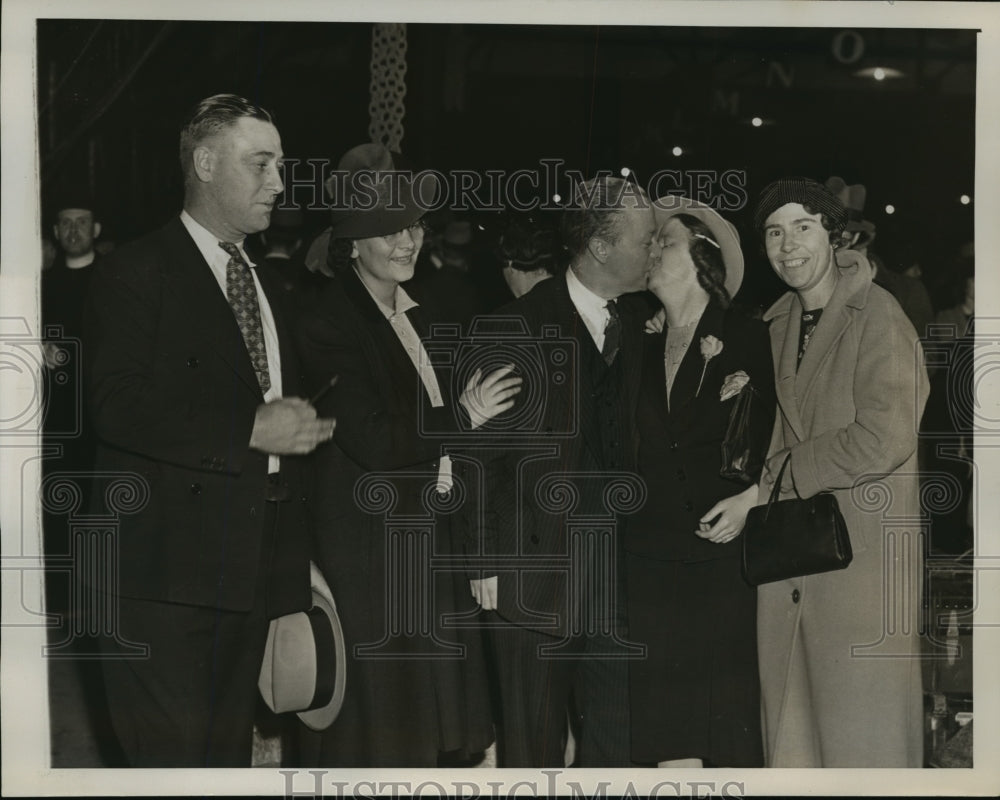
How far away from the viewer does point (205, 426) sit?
10.2 ft

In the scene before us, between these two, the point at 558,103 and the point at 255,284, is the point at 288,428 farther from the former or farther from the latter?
the point at 558,103

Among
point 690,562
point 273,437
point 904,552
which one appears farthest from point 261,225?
point 904,552

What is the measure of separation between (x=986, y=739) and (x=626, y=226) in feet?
6.41

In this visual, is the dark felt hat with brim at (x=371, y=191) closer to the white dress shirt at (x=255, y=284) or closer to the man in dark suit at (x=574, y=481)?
the white dress shirt at (x=255, y=284)

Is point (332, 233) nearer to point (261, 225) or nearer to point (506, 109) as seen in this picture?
point (261, 225)

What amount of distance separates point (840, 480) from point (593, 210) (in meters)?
1.10

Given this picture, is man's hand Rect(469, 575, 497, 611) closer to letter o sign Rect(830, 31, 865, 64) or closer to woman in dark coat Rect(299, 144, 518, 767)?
woman in dark coat Rect(299, 144, 518, 767)

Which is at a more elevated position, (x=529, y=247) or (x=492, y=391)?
(x=529, y=247)

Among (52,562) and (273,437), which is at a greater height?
(273,437)

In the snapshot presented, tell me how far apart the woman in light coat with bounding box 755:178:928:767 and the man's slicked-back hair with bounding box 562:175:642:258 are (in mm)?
423

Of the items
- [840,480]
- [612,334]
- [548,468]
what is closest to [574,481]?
[548,468]

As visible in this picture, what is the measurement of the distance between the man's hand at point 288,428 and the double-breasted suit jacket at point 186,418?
0.10 feet

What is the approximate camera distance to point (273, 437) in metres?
3.15

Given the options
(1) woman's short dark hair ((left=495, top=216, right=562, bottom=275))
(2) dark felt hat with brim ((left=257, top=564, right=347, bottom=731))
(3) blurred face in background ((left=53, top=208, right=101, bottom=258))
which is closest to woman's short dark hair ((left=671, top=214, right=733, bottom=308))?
(1) woman's short dark hair ((left=495, top=216, right=562, bottom=275))
